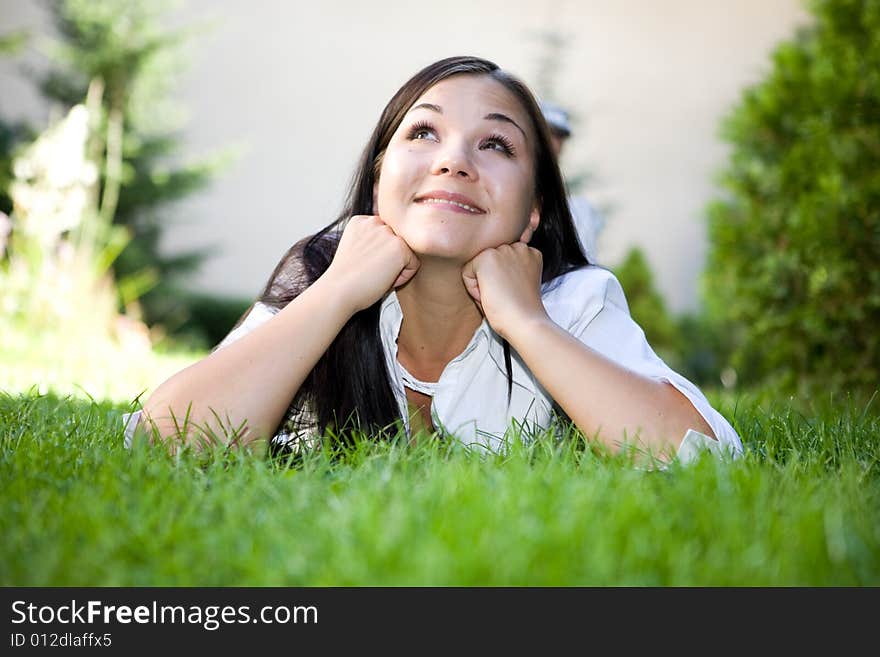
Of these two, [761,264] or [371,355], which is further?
[761,264]

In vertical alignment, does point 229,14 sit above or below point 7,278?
above

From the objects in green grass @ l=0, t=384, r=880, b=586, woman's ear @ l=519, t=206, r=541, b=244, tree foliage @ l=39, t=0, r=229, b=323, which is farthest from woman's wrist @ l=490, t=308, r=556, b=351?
tree foliage @ l=39, t=0, r=229, b=323

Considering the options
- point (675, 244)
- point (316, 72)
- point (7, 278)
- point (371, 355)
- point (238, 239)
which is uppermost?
point (316, 72)

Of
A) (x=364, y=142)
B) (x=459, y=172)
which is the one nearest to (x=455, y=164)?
(x=459, y=172)

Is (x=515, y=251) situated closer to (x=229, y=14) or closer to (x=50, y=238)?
(x=50, y=238)

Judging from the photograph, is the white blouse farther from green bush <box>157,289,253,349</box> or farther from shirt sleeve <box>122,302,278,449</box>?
green bush <box>157,289,253,349</box>

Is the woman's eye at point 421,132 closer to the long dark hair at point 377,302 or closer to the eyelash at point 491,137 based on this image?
the eyelash at point 491,137

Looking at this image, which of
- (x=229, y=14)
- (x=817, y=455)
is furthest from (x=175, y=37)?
(x=817, y=455)

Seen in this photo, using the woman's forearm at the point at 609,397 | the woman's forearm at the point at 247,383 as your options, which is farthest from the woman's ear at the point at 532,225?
the woman's forearm at the point at 247,383

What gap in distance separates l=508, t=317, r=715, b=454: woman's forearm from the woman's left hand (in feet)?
0.38

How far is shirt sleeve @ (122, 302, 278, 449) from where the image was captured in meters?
1.74

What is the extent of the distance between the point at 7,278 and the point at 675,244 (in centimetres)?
917

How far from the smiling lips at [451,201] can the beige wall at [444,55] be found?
9.25m
